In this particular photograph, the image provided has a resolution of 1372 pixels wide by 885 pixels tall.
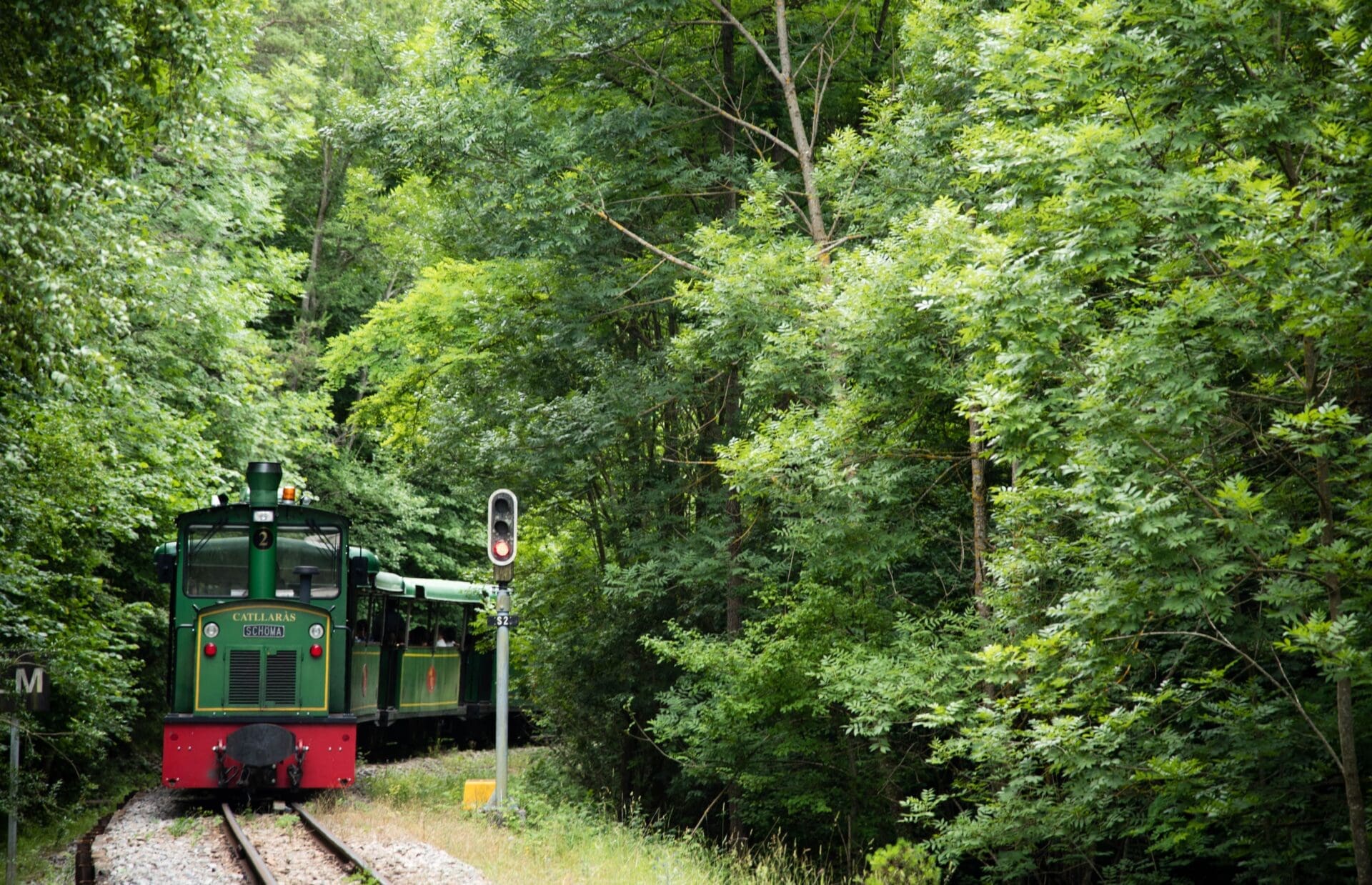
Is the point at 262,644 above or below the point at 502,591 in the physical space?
below

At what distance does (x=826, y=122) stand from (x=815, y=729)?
29.1ft

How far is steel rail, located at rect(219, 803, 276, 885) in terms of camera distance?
10.4 meters

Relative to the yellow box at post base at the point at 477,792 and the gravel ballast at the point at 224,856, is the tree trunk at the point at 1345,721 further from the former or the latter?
the yellow box at post base at the point at 477,792

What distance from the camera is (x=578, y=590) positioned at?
792 inches

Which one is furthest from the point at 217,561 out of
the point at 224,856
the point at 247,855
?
the point at 247,855

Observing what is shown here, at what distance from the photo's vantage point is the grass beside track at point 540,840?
10570 millimetres

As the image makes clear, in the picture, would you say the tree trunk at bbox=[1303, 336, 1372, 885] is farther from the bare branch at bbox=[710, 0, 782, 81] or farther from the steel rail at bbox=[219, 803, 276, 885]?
Result: the bare branch at bbox=[710, 0, 782, 81]

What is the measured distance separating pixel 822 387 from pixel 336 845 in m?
6.96

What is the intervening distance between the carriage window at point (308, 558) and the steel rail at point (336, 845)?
2575 mm

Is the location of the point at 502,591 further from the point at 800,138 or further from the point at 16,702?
the point at 800,138

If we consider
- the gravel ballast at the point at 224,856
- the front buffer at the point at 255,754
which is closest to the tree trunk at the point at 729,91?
the front buffer at the point at 255,754

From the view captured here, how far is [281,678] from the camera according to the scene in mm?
15297

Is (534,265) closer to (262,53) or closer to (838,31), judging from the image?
(838,31)

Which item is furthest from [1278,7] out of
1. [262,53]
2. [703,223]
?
[262,53]
